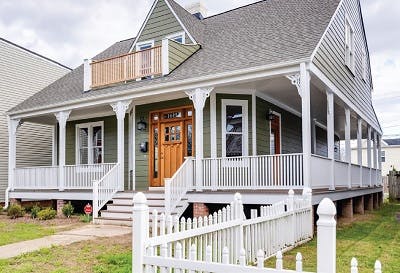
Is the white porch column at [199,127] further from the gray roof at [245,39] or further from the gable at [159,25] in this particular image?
the gable at [159,25]

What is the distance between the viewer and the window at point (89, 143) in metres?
15.4

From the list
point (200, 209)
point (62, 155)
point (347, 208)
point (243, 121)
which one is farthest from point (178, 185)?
point (347, 208)

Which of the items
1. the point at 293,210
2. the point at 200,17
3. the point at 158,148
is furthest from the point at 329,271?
the point at 200,17

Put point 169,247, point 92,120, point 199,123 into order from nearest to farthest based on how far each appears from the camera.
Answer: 1. point 169,247
2. point 199,123
3. point 92,120

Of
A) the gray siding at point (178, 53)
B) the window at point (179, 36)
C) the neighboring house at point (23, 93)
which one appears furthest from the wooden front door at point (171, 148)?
the neighboring house at point (23, 93)

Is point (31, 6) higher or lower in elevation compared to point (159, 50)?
higher

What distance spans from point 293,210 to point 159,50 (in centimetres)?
712

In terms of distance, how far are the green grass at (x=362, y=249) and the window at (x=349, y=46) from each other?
21.3ft

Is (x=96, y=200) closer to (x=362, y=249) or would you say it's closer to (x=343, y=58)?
(x=362, y=249)

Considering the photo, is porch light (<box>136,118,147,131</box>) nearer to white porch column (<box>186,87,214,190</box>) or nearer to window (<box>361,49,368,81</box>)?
white porch column (<box>186,87,214,190</box>)

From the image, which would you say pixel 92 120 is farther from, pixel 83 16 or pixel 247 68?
pixel 83 16

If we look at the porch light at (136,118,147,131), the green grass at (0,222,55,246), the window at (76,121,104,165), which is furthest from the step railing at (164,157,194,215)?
the window at (76,121,104,165)

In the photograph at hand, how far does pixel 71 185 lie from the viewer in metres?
13.8

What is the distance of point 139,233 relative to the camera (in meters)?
3.99
